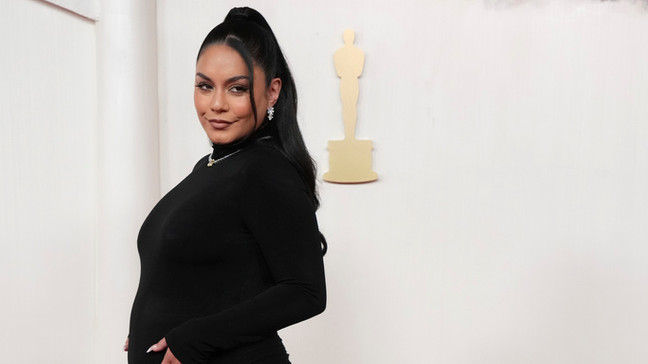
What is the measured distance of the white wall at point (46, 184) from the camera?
1671mm

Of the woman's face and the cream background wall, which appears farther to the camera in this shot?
the cream background wall

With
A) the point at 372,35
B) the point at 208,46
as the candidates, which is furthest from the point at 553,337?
the point at 208,46

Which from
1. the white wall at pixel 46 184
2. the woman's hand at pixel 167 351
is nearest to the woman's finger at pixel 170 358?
the woman's hand at pixel 167 351

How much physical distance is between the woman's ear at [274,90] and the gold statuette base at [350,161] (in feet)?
3.69

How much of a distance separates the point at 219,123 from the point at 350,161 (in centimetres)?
120

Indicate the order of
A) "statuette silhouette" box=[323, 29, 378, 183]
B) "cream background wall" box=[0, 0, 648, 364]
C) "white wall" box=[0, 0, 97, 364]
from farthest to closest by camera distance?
"statuette silhouette" box=[323, 29, 378, 183], "cream background wall" box=[0, 0, 648, 364], "white wall" box=[0, 0, 97, 364]

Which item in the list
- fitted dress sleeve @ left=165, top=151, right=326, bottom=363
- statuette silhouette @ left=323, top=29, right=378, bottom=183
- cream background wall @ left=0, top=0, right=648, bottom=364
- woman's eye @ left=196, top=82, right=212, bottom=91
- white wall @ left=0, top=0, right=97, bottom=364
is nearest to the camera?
fitted dress sleeve @ left=165, top=151, right=326, bottom=363

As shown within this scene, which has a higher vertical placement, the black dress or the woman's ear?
the woman's ear

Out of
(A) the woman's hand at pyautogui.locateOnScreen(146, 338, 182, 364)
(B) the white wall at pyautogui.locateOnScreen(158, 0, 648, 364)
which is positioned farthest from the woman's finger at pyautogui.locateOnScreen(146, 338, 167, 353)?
(B) the white wall at pyautogui.locateOnScreen(158, 0, 648, 364)

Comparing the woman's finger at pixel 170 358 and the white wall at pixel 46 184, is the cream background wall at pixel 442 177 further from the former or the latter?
the woman's finger at pixel 170 358

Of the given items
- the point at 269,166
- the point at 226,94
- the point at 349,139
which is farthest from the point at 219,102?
the point at 349,139

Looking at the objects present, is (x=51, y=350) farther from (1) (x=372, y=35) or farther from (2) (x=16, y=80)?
(1) (x=372, y=35)

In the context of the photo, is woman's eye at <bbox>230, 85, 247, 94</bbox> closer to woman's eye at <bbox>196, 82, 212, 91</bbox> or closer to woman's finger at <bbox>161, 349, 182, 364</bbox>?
woman's eye at <bbox>196, 82, 212, 91</bbox>

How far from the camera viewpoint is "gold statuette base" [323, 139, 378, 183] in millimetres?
2266
